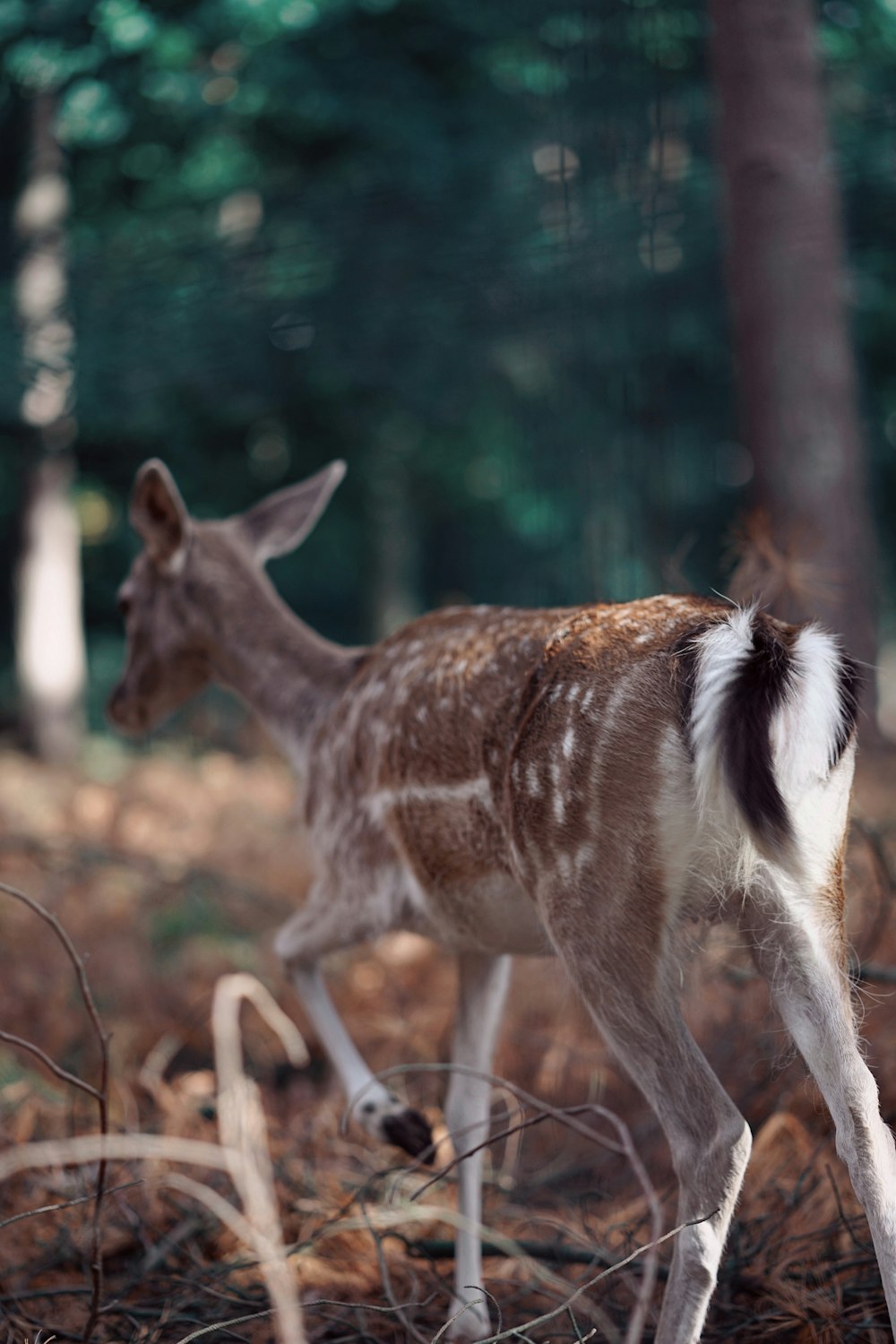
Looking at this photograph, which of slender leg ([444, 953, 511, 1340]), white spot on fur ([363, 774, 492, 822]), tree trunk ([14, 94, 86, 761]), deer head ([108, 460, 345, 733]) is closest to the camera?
white spot on fur ([363, 774, 492, 822])

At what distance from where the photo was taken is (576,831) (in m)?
2.18

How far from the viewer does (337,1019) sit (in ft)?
11.1

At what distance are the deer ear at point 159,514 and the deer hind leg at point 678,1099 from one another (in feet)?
6.84

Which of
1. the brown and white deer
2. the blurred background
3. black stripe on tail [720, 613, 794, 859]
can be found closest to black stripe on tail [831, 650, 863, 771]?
the brown and white deer

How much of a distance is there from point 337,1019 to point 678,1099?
4.77 feet

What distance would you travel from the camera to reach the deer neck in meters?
3.60

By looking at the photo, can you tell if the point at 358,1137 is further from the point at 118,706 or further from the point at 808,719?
the point at 808,719

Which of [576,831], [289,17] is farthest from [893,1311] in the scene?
[289,17]

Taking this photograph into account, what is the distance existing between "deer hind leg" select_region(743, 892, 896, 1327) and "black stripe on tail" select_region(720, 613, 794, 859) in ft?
0.68

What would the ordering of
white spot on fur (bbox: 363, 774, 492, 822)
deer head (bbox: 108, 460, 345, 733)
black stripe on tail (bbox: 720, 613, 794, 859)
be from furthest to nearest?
deer head (bbox: 108, 460, 345, 733) < white spot on fur (bbox: 363, 774, 492, 822) < black stripe on tail (bbox: 720, 613, 794, 859)

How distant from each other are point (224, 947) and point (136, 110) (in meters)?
5.80

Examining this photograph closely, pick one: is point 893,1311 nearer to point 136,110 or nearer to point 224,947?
point 224,947

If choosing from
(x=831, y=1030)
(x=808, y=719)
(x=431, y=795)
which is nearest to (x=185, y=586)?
(x=431, y=795)

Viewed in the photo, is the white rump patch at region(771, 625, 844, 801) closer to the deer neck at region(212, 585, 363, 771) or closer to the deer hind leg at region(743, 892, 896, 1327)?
the deer hind leg at region(743, 892, 896, 1327)
